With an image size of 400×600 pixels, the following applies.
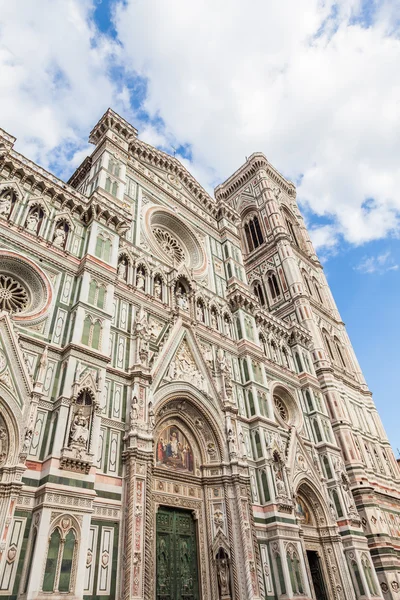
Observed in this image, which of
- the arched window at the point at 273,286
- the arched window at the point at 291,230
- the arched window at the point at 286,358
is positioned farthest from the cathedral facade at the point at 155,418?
the arched window at the point at 291,230

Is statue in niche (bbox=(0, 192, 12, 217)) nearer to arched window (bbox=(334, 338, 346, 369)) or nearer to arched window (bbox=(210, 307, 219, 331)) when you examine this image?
arched window (bbox=(210, 307, 219, 331))

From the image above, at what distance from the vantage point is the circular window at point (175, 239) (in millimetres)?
20625

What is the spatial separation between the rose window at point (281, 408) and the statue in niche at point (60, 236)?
1289 cm

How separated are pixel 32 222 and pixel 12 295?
2.94 metres

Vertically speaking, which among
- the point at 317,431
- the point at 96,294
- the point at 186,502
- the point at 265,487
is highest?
the point at 96,294

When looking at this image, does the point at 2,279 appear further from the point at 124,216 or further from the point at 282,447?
the point at 282,447

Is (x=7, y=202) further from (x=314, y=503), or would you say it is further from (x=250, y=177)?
(x=250, y=177)

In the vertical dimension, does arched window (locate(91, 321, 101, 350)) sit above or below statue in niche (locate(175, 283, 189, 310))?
below

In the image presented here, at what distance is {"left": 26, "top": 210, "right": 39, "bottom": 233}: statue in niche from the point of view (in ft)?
46.6

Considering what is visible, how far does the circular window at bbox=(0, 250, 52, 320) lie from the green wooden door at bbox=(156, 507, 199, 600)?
7449 mm

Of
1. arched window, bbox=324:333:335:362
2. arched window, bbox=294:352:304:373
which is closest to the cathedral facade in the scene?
arched window, bbox=294:352:304:373

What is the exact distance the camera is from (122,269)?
657 inches

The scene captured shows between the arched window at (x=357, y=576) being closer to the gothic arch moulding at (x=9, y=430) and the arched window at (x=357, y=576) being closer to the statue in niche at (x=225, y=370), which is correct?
the statue in niche at (x=225, y=370)

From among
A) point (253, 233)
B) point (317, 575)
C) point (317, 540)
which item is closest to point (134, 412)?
point (317, 540)
